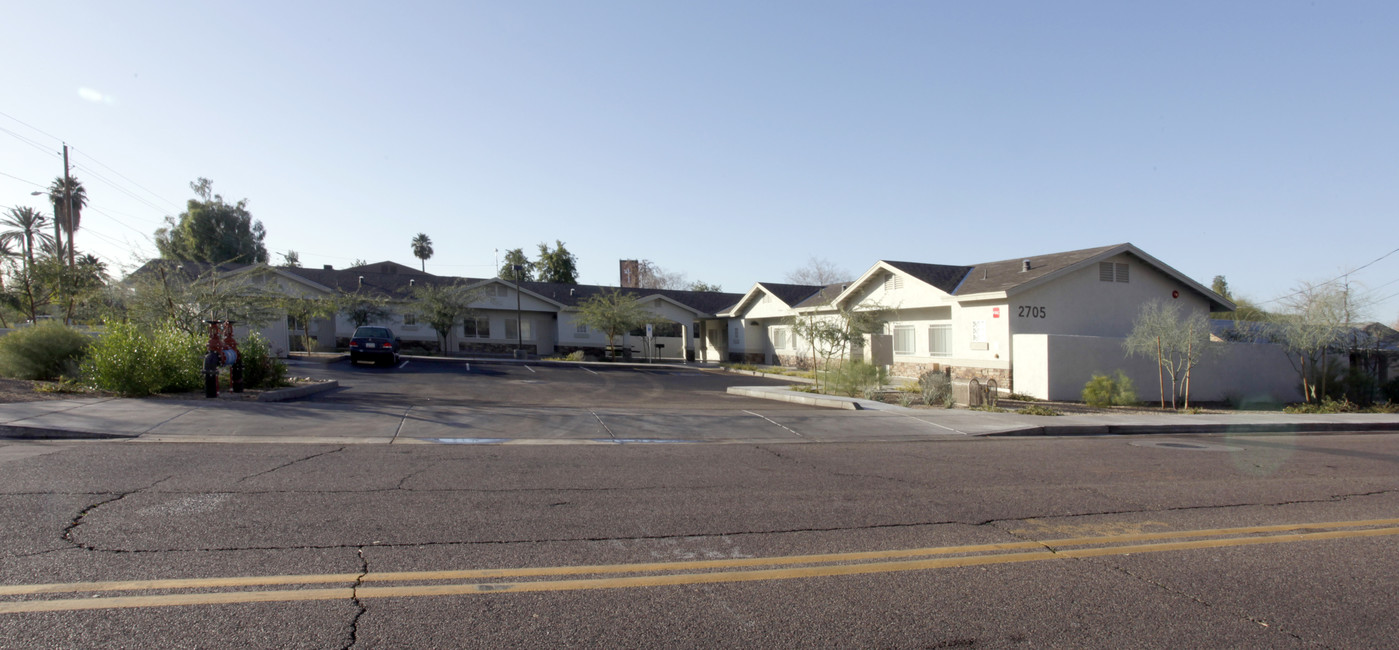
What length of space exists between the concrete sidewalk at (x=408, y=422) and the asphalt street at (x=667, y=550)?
103cm

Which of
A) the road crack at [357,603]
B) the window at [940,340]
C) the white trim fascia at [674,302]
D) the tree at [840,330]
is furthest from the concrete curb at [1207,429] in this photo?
the white trim fascia at [674,302]

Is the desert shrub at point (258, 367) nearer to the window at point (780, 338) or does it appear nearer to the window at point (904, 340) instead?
the window at point (904, 340)

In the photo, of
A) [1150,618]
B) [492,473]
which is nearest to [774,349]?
[492,473]

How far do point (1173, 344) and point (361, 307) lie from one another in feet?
118

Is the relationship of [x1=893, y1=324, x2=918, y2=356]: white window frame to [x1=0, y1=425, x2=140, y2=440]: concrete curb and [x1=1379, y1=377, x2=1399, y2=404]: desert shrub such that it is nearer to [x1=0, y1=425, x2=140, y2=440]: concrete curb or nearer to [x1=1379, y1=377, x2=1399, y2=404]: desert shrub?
[x1=1379, y1=377, x2=1399, y2=404]: desert shrub

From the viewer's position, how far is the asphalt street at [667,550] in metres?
4.07

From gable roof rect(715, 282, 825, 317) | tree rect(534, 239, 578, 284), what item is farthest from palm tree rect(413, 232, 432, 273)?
gable roof rect(715, 282, 825, 317)

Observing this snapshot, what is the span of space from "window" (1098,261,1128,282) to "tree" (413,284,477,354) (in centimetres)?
2970

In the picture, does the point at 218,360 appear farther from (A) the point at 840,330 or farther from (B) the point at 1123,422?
(B) the point at 1123,422

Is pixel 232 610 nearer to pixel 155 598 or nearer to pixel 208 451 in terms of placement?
pixel 155 598

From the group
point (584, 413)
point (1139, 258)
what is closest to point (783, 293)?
point (1139, 258)

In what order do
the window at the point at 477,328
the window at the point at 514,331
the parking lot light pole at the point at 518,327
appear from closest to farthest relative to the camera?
1. the parking lot light pole at the point at 518,327
2. the window at the point at 477,328
3. the window at the point at 514,331

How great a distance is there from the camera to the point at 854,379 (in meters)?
20.5

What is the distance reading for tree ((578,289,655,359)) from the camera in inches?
1554
